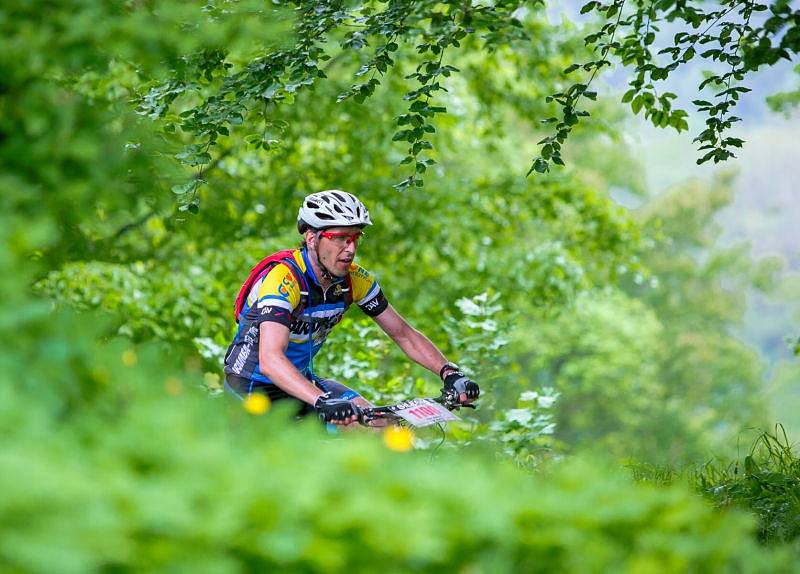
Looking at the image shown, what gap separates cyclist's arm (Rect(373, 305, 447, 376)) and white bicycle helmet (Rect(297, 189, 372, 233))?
25.8 inches

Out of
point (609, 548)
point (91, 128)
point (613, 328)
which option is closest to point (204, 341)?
point (91, 128)

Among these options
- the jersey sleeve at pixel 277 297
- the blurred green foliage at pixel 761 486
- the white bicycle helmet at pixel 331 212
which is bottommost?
the blurred green foliage at pixel 761 486

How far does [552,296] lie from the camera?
1427 centimetres

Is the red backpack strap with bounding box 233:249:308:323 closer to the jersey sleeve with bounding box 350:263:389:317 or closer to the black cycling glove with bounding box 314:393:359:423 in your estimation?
the jersey sleeve with bounding box 350:263:389:317

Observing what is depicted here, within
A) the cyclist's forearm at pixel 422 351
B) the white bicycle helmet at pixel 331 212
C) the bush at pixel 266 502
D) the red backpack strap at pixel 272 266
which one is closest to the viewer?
the bush at pixel 266 502

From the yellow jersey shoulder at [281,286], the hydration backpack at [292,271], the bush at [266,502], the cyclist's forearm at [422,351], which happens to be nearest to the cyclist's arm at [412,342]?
the cyclist's forearm at [422,351]

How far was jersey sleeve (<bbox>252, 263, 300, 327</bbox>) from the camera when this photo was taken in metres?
5.35

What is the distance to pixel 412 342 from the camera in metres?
6.18

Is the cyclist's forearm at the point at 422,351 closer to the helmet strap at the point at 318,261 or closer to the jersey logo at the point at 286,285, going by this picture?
the helmet strap at the point at 318,261

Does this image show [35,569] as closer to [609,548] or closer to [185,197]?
[609,548]

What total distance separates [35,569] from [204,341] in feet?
22.0

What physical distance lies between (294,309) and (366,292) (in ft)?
1.98

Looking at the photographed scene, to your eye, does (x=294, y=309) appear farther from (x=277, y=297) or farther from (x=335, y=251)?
(x=335, y=251)

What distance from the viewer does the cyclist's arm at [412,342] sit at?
6.11 metres
